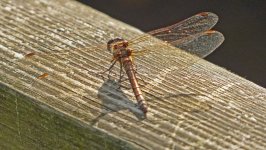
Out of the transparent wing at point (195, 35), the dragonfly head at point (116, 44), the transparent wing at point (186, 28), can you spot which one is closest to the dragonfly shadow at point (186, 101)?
the dragonfly head at point (116, 44)

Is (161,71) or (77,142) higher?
(161,71)

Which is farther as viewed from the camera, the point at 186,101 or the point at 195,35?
the point at 195,35

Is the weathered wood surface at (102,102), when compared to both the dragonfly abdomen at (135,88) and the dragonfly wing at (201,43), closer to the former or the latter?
the dragonfly abdomen at (135,88)

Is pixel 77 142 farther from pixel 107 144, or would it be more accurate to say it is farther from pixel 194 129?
pixel 194 129

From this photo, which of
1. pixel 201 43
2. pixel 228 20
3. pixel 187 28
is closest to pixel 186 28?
pixel 187 28

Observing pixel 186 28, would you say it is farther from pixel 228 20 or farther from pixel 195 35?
pixel 228 20

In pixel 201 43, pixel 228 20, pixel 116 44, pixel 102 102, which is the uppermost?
pixel 228 20

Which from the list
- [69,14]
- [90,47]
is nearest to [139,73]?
[90,47]
